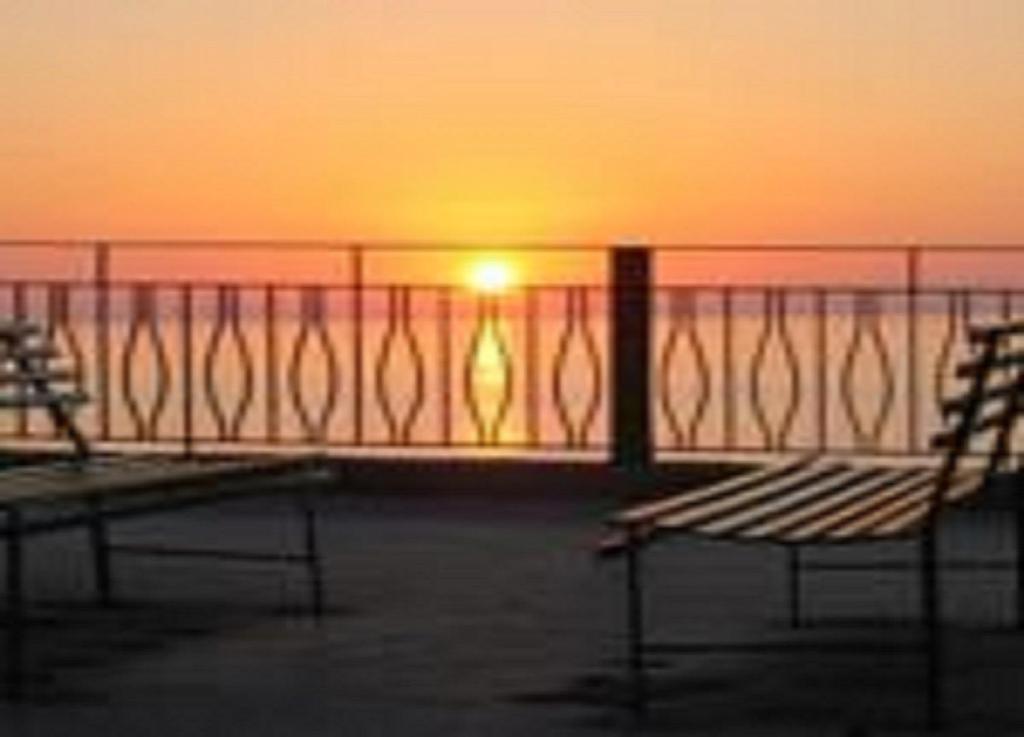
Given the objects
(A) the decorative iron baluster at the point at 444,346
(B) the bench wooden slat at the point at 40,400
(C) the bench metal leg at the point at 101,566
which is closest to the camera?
(C) the bench metal leg at the point at 101,566

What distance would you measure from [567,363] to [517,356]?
0.37 m

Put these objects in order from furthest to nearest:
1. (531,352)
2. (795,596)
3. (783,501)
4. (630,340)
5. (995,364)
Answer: (531,352), (630,340), (795,596), (783,501), (995,364)

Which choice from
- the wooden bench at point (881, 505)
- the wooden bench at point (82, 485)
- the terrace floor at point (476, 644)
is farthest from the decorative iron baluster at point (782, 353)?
the wooden bench at point (881, 505)

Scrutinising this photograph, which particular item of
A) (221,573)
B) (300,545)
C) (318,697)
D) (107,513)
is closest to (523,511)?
(300,545)

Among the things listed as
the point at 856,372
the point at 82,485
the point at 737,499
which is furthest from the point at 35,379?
the point at 856,372

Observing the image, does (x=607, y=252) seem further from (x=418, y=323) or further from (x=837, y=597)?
(x=837, y=597)

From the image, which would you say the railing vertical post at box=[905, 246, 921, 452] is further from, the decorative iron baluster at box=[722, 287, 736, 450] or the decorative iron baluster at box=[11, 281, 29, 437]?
the decorative iron baluster at box=[11, 281, 29, 437]

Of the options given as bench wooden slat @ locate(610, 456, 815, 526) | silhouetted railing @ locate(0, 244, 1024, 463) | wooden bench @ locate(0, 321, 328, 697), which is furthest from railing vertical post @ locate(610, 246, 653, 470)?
bench wooden slat @ locate(610, 456, 815, 526)

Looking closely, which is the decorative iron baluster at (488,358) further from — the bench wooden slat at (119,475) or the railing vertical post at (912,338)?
the bench wooden slat at (119,475)

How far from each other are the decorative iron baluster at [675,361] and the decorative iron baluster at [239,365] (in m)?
2.09

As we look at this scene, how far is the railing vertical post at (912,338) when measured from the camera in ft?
51.4

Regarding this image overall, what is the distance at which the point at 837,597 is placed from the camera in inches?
429

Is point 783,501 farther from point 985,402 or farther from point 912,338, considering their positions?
point 912,338

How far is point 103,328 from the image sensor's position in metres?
16.8
